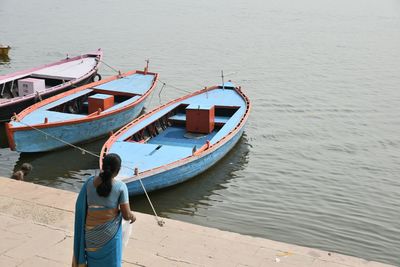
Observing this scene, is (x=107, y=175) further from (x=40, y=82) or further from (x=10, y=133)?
(x=40, y=82)

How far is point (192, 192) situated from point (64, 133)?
4.13 meters

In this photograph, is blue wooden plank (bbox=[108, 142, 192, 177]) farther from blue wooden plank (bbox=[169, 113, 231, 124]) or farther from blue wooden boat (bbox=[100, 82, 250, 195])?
blue wooden plank (bbox=[169, 113, 231, 124])

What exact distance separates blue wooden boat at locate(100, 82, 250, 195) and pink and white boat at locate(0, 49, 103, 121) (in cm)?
425

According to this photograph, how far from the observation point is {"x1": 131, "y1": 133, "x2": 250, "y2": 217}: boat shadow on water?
40.6 ft

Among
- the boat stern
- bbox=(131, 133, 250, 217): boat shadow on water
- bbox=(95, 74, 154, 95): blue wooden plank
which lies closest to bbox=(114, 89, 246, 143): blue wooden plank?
bbox=(131, 133, 250, 217): boat shadow on water

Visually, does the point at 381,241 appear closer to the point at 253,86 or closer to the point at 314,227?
the point at 314,227

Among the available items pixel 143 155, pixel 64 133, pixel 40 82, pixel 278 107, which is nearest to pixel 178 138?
pixel 143 155

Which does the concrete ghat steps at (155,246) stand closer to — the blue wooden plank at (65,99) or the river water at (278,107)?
the river water at (278,107)

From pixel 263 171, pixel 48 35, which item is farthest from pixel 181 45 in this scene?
pixel 263 171

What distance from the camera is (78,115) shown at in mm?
15648

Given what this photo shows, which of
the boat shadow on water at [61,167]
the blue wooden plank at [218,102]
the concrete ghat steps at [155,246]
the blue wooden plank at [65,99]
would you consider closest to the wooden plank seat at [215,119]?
the blue wooden plank at [218,102]

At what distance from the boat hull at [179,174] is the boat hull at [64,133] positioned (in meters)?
3.83

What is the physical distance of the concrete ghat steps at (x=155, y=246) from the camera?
748 cm

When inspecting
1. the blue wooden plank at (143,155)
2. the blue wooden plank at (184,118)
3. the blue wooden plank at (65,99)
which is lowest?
the blue wooden plank at (184,118)
